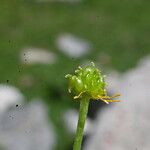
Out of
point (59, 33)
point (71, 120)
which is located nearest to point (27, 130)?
point (71, 120)

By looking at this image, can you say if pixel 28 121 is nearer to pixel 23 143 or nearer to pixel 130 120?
pixel 23 143

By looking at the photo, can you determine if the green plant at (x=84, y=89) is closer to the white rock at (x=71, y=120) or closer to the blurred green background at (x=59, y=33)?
the white rock at (x=71, y=120)

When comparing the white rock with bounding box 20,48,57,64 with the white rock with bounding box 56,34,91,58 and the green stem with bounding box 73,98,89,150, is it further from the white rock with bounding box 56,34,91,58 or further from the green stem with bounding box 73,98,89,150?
the green stem with bounding box 73,98,89,150

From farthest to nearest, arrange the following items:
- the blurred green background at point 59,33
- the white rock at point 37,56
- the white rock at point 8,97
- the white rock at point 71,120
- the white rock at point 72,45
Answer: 1. the white rock at point 72,45
2. the white rock at point 37,56
3. the blurred green background at point 59,33
4. the white rock at point 8,97
5. the white rock at point 71,120

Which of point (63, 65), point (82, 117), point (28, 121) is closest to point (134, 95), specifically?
point (28, 121)

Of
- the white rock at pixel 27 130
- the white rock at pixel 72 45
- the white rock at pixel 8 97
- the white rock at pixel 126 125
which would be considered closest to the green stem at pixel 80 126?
the white rock at pixel 126 125

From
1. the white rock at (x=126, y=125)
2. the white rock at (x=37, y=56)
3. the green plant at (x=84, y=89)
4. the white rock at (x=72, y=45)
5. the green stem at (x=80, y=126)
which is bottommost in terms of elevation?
the green stem at (x=80, y=126)

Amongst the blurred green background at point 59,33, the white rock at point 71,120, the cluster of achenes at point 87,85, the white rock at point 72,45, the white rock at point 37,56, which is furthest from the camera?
the white rock at point 72,45

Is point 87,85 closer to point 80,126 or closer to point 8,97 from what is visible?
point 80,126
